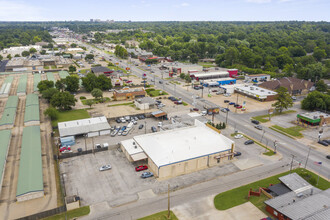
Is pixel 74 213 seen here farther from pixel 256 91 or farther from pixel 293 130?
pixel 256 91

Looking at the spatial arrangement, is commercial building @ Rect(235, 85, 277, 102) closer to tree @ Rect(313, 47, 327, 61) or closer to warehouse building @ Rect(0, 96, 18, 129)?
warehouse building @ Rect(0, 96, 18, 129)

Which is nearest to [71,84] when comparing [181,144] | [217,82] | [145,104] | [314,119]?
[145,104]

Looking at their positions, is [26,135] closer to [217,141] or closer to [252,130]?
[217,141]

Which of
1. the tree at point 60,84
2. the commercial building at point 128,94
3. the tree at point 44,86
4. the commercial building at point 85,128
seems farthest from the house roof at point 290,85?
the tree at point 44,86

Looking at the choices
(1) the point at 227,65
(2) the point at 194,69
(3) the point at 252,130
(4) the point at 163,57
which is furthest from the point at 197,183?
(4) the point at 163,57

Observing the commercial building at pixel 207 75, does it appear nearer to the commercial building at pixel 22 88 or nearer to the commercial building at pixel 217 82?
the commercial building at pixel 217 82
